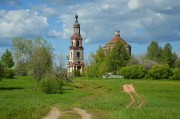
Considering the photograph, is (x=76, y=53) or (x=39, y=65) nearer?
(x=39, y=65)

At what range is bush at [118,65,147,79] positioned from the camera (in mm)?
113812

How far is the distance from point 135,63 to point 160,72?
1661cm

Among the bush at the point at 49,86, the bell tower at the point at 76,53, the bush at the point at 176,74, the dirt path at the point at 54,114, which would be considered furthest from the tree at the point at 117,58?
the dirt path at the point at 54,114

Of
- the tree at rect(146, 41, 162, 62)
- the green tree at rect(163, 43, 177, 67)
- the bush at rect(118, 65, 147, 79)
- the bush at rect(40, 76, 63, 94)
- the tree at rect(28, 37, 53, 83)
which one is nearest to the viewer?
the bush at rect(40, 76, 63, 94)

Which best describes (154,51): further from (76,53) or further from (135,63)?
(76,53)

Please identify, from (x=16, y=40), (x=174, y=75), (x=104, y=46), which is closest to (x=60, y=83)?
(x=174, y=75)

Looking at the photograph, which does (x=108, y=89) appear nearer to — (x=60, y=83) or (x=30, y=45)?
(x=60, y=83)

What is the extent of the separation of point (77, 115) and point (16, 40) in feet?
326

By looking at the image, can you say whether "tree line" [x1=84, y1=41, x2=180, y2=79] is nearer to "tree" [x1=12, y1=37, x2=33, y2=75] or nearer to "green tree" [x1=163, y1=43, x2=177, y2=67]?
"green tree" [x1=163, y1=43, x2=177, y2=67]

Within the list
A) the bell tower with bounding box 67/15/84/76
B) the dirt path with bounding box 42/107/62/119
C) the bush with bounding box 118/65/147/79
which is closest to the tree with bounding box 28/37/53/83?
the bush with bounding box 118/65/147/79

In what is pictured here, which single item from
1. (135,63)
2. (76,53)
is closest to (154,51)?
(135,63)

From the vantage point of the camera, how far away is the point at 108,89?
2820 inches

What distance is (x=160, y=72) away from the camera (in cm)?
11300

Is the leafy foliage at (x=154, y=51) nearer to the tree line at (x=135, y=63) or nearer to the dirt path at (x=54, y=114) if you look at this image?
the tree line at (x=135, y=63)
